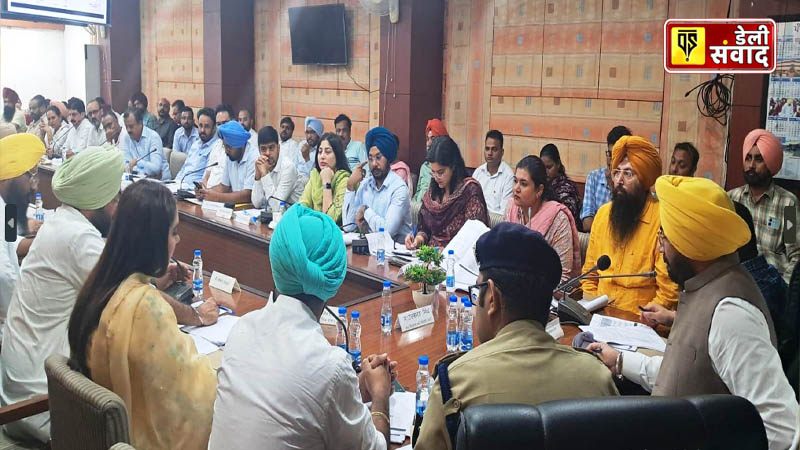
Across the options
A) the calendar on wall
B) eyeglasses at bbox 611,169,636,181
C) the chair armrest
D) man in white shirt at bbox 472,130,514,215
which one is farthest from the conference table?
the calendar on wall

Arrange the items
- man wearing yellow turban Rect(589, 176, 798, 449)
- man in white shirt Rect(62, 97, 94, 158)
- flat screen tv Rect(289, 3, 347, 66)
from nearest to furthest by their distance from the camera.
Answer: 1. man wearing yellow turban Rect(589, 176, 798, 449)
2. flat screen tv Rect(289, 3, 347, 66)
3. man in white shirt Rect(62, 97, 94, 158)

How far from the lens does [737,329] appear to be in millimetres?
1629

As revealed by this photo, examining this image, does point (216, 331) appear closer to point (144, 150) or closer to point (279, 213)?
point (279, 213)

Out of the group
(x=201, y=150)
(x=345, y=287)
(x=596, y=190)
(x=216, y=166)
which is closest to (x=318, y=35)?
(x=201, y=150)

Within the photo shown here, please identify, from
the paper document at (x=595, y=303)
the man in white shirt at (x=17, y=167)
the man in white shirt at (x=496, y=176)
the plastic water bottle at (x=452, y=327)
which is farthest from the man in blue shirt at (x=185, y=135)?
the paper document at (x=595, y=303)

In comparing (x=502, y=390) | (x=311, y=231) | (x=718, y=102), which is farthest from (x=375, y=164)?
(x=502, y=390)

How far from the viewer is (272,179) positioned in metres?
5.22

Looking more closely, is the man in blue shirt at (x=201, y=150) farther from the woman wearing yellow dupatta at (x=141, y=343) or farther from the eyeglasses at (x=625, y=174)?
the woman wearing yellow dupatta at (x=141, y=343)

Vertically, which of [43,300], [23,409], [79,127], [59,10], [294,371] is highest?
[59,10]

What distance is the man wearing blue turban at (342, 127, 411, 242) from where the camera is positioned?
171 inches

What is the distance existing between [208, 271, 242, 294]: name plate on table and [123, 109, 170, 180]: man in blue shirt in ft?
12.8

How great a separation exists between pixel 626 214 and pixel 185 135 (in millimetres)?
6169

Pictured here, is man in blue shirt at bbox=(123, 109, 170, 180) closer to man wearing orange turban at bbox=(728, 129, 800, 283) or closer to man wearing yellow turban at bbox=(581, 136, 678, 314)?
man wearing yellow turban at bbox=(581, 136, 678, 314)

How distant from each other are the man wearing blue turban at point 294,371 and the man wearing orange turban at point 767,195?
336 centimetres
